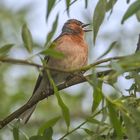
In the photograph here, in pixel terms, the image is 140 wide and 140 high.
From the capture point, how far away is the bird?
17.2 feet

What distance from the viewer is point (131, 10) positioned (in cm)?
326

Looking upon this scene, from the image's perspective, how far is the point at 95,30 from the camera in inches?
141

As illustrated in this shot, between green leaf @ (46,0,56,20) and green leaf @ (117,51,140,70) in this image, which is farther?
green leaf @ (46,0,56,20)

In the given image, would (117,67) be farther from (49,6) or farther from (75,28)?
(75,28)

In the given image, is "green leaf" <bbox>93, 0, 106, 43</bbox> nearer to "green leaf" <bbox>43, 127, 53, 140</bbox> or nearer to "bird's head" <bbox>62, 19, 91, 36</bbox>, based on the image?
"green leaf" <bbox>43, 127, 53, 140</bbox>

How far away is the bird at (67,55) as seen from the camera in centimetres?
525

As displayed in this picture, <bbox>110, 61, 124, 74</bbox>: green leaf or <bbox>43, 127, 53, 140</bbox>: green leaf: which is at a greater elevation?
<bbox>110, 61, 124, 74</bbox>: green leaf

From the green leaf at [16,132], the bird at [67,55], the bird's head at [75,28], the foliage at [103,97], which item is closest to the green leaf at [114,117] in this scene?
the foliage at [103,97]

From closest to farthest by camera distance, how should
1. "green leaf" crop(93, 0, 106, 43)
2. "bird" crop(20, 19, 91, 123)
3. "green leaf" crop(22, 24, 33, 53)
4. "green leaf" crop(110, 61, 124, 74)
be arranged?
"green leaf" crop(110, 61, 124, 74), "green leaf" crop(22, 24, 33, 53), "green leaf" crop(93, 0, 106, 43), "bird" crop(20, 19, 91, 123)

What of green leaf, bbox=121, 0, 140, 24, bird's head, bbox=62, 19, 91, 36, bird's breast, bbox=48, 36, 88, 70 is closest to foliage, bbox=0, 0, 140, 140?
green leaf, bbox=121, 0, 140, 24

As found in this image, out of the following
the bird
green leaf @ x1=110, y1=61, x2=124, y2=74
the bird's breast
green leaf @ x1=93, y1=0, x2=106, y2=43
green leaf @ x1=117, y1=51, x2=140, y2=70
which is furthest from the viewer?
the bird's breast

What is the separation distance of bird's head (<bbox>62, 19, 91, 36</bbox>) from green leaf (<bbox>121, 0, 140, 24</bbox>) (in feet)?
9.89

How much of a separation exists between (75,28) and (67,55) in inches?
42.5

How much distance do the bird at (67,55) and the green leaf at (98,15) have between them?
1.43 m
